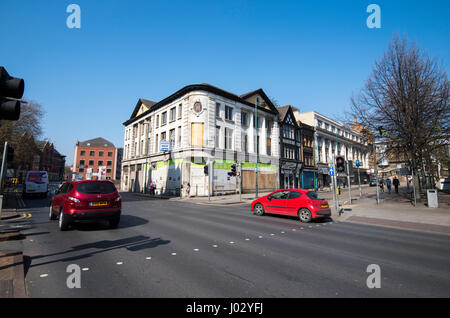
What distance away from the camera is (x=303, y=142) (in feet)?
143

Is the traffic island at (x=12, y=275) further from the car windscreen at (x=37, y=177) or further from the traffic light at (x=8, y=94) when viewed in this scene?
the car windscreen at (x=37, y=177)

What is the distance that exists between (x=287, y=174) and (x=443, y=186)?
65.3 ft

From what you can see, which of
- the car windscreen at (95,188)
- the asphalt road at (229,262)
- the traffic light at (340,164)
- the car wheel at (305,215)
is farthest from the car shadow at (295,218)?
the car windscreen at (95,188)

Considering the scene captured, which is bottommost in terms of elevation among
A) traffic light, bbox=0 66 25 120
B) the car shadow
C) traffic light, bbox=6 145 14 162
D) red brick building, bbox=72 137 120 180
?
the car shadow

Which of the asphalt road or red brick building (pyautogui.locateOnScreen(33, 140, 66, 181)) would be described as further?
red brick building (pyautogui.locateOnScreen(33, 140, 66, 181))

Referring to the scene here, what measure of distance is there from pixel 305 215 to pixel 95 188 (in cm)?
910

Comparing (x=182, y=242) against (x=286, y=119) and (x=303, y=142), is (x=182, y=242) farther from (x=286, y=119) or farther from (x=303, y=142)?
(x=303, y=142)

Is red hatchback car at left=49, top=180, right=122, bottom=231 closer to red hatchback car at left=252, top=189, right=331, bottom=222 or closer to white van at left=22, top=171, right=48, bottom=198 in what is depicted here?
red hatchback car at left=252, top=189, right=331, bottom=222

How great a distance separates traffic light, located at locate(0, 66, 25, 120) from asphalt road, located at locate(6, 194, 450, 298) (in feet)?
9.41

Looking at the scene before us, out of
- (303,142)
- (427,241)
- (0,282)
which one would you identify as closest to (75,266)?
(0,282)

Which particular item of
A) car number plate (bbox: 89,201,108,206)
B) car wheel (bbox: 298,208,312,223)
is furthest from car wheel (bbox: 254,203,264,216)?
car number plate (bbox: 89,201,108,206)

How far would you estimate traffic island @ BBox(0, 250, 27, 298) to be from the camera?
331 centimetres

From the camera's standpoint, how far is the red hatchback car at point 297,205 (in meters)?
11.1
